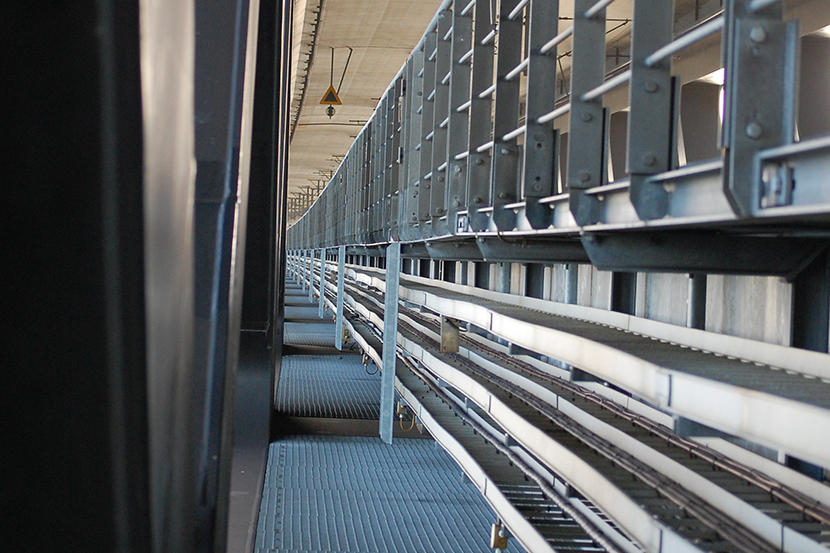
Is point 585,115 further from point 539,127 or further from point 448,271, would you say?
point 448,271

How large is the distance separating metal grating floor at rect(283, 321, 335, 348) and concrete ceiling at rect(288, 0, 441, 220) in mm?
5342

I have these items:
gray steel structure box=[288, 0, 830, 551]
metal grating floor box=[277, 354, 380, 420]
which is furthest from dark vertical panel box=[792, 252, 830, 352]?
metal grating floor box=[277, 354, 380, 420]

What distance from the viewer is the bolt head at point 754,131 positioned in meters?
1.80

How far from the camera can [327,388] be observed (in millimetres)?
12109

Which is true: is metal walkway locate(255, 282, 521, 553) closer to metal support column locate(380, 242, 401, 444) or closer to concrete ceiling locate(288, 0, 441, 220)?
metal support column locate(380, 242, 401, 444)

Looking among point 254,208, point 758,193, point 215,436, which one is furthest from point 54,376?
point 254,208

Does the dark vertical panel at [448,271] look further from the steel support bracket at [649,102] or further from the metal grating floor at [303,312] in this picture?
the metal grating floor at [303,312]

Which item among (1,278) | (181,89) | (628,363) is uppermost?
(181,89)

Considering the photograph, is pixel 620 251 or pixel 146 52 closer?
pixel 146 52

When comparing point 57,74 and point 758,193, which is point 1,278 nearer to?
point 57,74

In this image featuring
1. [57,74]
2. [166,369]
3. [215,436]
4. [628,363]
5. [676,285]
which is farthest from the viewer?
[676,285]

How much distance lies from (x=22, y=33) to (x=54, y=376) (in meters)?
0.16

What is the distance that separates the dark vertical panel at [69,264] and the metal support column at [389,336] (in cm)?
797

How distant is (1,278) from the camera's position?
1.33ft
